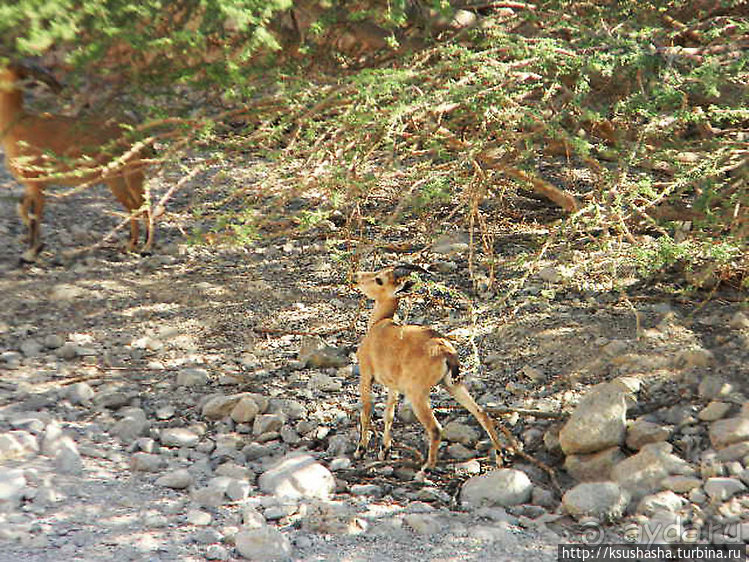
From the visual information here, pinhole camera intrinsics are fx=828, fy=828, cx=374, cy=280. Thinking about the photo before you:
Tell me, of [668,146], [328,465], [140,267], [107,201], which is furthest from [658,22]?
[107,201]

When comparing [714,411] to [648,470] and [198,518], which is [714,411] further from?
[198,518]

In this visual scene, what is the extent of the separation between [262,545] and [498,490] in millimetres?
1203

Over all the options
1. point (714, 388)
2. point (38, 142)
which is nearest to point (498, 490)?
point (714, 388)

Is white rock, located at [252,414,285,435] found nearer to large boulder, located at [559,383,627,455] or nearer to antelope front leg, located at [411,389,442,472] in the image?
antelope front leg, located at [411,389,442,472]

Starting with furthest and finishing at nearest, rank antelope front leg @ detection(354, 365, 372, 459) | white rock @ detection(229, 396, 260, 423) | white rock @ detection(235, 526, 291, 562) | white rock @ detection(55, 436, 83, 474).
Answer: white rock @ detection(229, 396, 260, 423), antelope front leg @ detection(354, 365, 372, 459), white rock @ detection(55, 436, 83, 474), white rock @ detection(235, 526, 291, 562)

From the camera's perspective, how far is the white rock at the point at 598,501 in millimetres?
3650

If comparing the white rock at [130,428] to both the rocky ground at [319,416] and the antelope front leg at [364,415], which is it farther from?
the antelope front leg at [364,415]

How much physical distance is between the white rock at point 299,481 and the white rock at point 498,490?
66 cm

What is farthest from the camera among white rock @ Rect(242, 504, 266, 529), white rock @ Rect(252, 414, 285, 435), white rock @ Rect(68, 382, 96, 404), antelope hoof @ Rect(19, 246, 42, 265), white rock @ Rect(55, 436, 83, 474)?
antelope hoof @ Rect(19, 246, 42, 265)

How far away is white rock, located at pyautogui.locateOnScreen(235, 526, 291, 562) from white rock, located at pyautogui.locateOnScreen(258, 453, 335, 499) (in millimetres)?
536

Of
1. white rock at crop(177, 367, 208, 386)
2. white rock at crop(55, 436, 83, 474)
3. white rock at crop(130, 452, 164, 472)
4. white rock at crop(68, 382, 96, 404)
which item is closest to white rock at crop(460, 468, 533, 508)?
white rock at crop(130, 452, 164, 472)

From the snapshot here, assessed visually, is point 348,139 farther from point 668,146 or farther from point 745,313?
point 745,313

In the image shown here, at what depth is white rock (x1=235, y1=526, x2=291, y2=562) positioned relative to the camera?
3.24m

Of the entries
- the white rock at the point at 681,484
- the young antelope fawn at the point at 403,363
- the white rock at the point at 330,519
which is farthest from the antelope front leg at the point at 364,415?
the white rock at the point at 681,484
